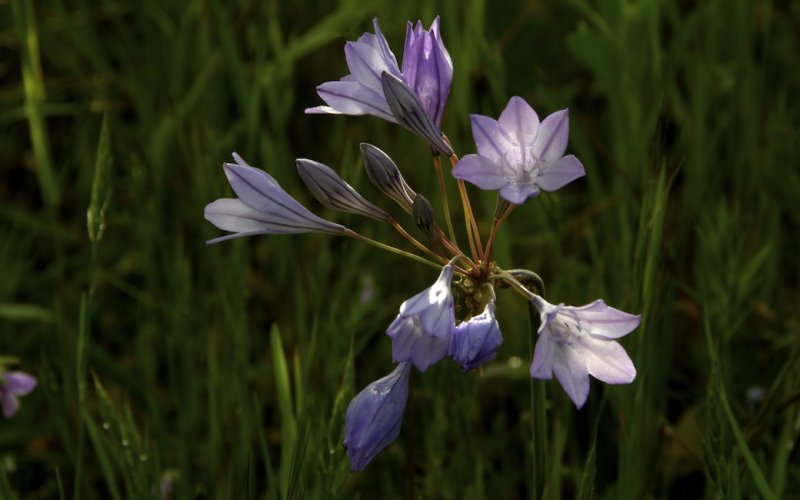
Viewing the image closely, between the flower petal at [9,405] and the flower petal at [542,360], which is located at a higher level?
the flower petal at [542,360]

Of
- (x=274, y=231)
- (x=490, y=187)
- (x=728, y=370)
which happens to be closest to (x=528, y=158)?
(x=490, y=187)

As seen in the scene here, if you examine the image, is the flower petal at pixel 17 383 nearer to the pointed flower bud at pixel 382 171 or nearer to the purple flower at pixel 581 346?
the pointed flower bud at pixel 382 171

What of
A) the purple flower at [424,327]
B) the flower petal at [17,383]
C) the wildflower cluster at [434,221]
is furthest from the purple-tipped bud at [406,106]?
the flower petal at [17,383]

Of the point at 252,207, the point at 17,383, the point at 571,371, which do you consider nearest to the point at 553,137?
the point at 571,371

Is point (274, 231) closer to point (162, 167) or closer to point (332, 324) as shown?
point (332, 324)

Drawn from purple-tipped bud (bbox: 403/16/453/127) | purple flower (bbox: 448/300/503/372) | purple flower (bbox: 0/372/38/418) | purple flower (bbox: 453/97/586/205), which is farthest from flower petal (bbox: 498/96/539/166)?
purple flower (bbox: 0/372/38/418)

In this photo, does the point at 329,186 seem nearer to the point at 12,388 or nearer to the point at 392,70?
the point at 392,70
